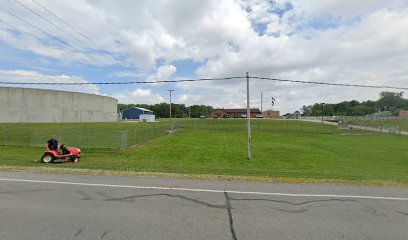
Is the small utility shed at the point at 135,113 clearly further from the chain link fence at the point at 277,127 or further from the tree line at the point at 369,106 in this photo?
the tree line at the point at 369,106

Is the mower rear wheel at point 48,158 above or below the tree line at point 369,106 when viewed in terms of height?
below

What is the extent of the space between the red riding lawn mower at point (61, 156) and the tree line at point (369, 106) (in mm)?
158293

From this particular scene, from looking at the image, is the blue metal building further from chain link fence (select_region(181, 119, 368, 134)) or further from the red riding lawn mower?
the red riding lawn mower

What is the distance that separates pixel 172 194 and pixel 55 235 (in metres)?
3.12

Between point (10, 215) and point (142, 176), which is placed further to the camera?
point (142, 176)

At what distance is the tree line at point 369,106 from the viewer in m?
144

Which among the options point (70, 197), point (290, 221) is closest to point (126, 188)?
point (70, 197)

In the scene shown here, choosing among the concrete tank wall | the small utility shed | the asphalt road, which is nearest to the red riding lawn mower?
the asphalt road

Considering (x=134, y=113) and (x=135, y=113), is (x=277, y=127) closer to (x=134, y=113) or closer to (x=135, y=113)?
(x=135, y=113)

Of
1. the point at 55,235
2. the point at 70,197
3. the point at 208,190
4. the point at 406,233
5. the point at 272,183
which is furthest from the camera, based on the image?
the point at 272,183

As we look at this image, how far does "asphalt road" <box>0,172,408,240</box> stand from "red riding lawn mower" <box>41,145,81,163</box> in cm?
547

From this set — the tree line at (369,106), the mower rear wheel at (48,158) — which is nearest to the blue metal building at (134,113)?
the mower rear wheel at (48,158)

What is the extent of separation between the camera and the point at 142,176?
9.45 meters

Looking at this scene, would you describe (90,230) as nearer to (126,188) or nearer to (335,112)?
(126,188)
